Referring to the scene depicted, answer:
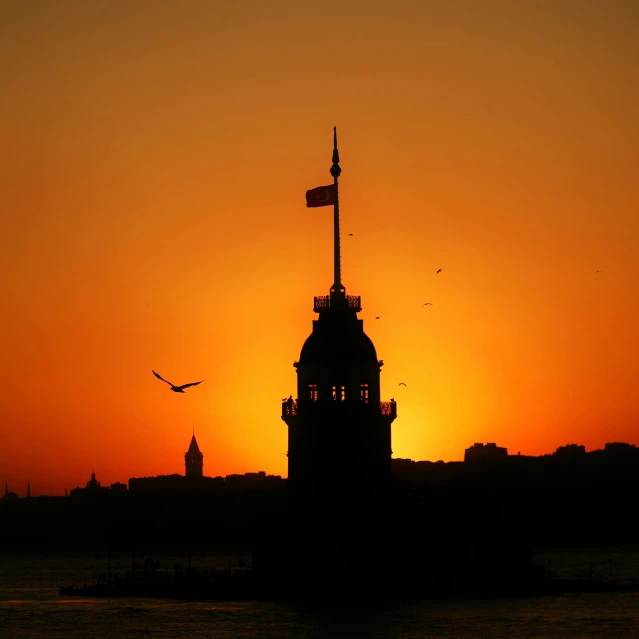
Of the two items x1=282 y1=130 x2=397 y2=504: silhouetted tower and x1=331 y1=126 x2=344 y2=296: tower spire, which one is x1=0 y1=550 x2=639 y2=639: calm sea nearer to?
x1=282 y1=130 x2=397 y2=504: silhouetted tower

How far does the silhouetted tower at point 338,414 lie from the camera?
3410 inches

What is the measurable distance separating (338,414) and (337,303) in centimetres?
645

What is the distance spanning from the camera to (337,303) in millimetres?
89312

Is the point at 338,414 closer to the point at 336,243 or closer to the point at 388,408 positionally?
the point at 388,408

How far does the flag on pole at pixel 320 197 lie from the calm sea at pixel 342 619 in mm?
21658

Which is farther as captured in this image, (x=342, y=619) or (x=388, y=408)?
(x=388, y=408)

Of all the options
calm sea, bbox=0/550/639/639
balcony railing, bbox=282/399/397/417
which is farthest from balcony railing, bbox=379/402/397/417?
calm sea, bbox=0/550/639/639

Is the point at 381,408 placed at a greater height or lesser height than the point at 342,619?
greater

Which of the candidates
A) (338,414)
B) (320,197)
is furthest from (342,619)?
(320,197)

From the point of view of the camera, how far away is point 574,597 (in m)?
89.8

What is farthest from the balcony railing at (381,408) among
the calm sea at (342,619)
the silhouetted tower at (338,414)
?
the calm sea at (342,619)

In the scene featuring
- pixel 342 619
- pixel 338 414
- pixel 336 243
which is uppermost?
pixel 336 243

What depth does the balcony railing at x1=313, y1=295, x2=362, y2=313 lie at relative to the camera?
293ft

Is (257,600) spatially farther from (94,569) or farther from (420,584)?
(94,569)
